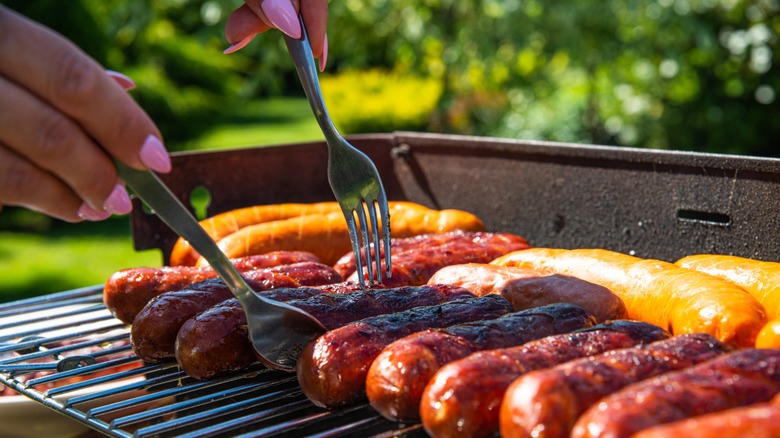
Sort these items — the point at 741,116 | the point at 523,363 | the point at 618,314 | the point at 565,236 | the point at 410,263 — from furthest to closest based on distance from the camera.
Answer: the point at 741,116
the point at 565,236
the point at 410,263
the point at 618,314
the point at 523,363

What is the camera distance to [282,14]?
299 centimetres

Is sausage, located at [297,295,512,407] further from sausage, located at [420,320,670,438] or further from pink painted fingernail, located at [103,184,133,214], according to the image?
pink painted fingernail, located at [103,184,133,214]

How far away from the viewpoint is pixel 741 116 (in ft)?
32.3

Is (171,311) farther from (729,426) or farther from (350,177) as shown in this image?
(729,426)

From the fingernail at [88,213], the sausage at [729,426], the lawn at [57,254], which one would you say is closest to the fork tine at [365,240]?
the fingernail at [88,213]

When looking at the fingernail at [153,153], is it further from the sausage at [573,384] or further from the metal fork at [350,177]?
the metal fork at [350,177]

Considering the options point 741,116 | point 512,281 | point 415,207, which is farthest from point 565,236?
point 741,116

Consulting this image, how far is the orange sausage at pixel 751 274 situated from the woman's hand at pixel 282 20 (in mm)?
2114

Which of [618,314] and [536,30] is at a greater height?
[536,30]

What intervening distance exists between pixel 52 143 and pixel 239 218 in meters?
3.02

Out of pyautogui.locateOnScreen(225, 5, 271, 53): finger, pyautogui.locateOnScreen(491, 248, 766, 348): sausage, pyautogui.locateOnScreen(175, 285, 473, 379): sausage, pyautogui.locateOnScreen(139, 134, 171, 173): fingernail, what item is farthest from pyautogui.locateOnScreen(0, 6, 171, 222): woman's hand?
pyautogui.locateOnScreen(491, 248, 766, 348): sausage

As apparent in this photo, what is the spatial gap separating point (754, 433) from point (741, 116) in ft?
31.4

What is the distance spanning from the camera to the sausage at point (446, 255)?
3.40 metres

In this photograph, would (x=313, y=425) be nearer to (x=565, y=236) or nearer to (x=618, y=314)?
(x=618, y=314)
